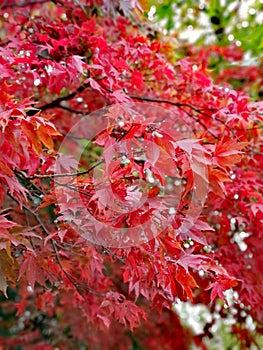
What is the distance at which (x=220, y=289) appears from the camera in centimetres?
140

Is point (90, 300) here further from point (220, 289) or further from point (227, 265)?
point (220, 289)

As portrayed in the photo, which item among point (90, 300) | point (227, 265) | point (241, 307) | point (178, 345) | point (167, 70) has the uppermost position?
point (167, 70)

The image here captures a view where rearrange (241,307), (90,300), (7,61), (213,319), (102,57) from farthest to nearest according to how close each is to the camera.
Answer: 1. (213,319)
2. (241,307)
3. (90,300)
4. (102,57)
5. (7,61)

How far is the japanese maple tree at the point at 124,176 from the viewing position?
Answer: 1.29 meters

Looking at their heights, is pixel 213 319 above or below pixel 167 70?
below

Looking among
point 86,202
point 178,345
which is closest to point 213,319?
point 178,345

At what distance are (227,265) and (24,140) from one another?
1163 mm

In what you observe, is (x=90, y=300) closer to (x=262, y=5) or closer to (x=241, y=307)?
(x=241, y=307)

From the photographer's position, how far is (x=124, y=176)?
4.30 ft

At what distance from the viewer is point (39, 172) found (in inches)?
67.4

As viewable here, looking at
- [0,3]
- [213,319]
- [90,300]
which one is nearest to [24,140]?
[90,300]

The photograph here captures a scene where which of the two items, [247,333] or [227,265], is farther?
[247,333]

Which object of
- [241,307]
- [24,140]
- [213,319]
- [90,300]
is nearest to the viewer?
[24,140]

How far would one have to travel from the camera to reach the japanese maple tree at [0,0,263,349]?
1.29 m
